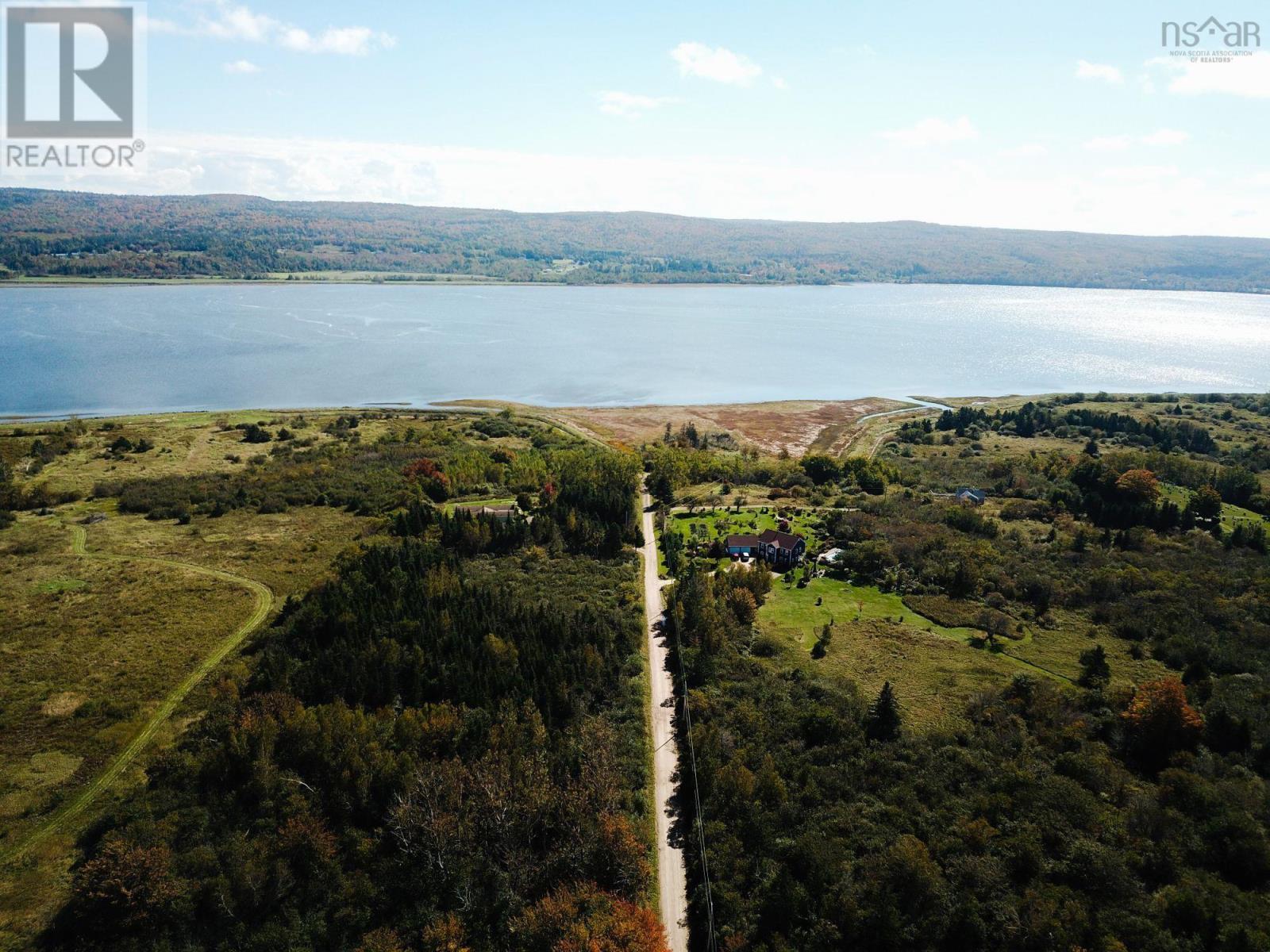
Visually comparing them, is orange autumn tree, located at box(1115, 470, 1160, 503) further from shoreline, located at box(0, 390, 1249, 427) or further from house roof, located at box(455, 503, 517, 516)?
house roof, located at box(455, 503, 517, 516)

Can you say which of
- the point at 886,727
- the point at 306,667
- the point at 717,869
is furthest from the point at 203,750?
the point at 886,727

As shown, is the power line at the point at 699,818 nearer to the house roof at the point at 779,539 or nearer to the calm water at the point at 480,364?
the house roof at the point at 779,539

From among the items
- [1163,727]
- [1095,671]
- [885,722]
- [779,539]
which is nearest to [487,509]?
[779,539]

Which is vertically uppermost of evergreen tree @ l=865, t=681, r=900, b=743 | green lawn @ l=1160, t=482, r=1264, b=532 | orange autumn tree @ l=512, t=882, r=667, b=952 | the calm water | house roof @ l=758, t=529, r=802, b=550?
the calm water

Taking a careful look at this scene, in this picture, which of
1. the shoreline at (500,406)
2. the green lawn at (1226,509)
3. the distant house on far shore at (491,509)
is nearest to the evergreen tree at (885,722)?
the distant house on far shore at (491,509)

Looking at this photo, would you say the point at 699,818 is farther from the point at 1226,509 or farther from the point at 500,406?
the point at 500,406

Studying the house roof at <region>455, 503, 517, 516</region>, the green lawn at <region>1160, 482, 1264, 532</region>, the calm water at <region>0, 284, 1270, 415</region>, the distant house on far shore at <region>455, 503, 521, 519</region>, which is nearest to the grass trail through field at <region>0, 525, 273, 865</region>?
the distant house on far shore at <region>455, 503, 521, 519</region>

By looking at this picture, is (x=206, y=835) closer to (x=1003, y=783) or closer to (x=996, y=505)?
(x=1003, y=783)

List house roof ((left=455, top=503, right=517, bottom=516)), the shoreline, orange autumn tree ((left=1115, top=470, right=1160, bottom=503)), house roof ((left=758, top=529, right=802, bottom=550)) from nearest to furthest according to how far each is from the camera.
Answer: house roof ((left=758, top=529, right=802, bottom=550)), house roof ((left=455, top=503, right=517, bottom=516)), orange autumn tree ((left=1115, top=470, right=1160, bottom=503)), the shoreline
